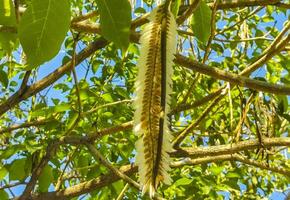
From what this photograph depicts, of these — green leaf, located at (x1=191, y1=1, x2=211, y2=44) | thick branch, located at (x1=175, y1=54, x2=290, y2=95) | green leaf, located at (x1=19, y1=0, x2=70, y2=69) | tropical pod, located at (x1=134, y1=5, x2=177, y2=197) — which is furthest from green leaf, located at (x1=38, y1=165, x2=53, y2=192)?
tropical pod, located at (x1=134, y1=5, x2=177, y2=197)

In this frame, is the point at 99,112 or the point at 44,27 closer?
the point at 44,27

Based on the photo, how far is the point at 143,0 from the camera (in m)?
2.83

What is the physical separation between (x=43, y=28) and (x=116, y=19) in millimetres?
117

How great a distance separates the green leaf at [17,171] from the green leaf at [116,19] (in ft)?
4.29

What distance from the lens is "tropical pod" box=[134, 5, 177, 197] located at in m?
0.69

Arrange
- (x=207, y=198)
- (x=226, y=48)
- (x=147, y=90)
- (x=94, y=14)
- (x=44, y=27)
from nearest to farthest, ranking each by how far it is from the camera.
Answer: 1. (x=147, y=90)
2. (x=44, y=27)
3. (x=94, y=14)
4. (x=207, y=198)
5. (x=226, y=48)

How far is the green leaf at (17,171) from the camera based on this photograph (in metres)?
2.09

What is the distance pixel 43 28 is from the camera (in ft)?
2.80

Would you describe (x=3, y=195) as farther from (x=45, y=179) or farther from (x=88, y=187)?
(x=88, y=187)

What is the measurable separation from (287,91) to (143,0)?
163cm

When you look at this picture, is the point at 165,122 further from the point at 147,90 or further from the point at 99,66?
the point at 99,66

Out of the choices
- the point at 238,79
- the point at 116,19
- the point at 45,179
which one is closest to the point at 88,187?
the point at 45,179

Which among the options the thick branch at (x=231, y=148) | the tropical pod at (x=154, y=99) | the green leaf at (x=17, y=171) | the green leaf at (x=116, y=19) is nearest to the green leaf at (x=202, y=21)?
the green leaf at (x=116, y=19)

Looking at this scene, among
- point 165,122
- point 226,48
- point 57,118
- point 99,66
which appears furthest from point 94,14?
point 226,48
